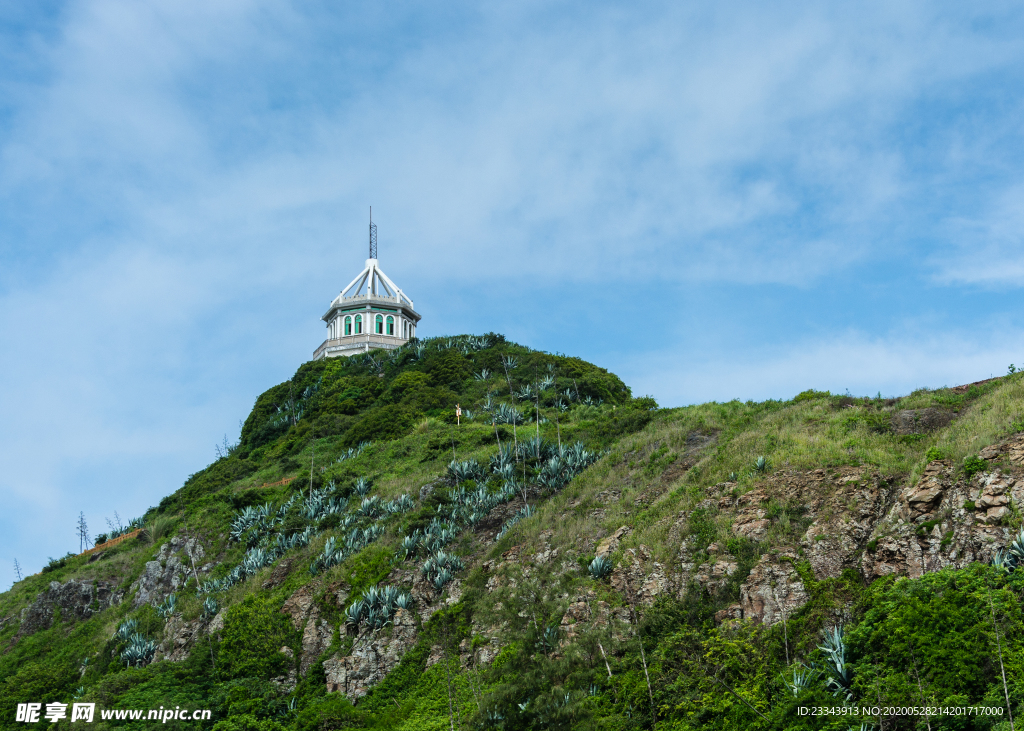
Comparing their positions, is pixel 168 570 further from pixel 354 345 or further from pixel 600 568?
pixel 354 345

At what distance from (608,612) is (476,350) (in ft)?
115

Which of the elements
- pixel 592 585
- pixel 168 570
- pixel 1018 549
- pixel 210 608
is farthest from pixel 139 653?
pixel 1018 549

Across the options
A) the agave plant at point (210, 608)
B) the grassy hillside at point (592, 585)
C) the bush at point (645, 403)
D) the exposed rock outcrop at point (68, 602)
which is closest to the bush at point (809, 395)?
the grassy hillside at point (592, 585)

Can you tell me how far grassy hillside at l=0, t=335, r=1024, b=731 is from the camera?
12.9 m

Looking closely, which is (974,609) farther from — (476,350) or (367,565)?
(476,350)

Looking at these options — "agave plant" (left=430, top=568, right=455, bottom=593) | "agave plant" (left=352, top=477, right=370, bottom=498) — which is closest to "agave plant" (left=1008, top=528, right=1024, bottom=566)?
"agave plant" (left=430, top=568, right=455, bottom=593)

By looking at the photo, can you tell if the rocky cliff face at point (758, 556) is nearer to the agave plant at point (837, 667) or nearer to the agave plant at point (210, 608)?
the agave plant at point (210, 608)

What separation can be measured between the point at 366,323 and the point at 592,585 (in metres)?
47.6

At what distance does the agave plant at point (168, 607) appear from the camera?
25.9m

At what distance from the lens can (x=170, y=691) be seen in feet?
66.0

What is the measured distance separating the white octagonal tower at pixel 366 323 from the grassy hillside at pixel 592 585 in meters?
26.1

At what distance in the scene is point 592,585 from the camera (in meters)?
18.1

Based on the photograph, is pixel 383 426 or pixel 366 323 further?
pixel 366 323

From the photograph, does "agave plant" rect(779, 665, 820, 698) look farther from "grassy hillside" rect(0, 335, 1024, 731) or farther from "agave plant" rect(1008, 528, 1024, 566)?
"agave plant" rect(1008, 528, 1024, 566)
